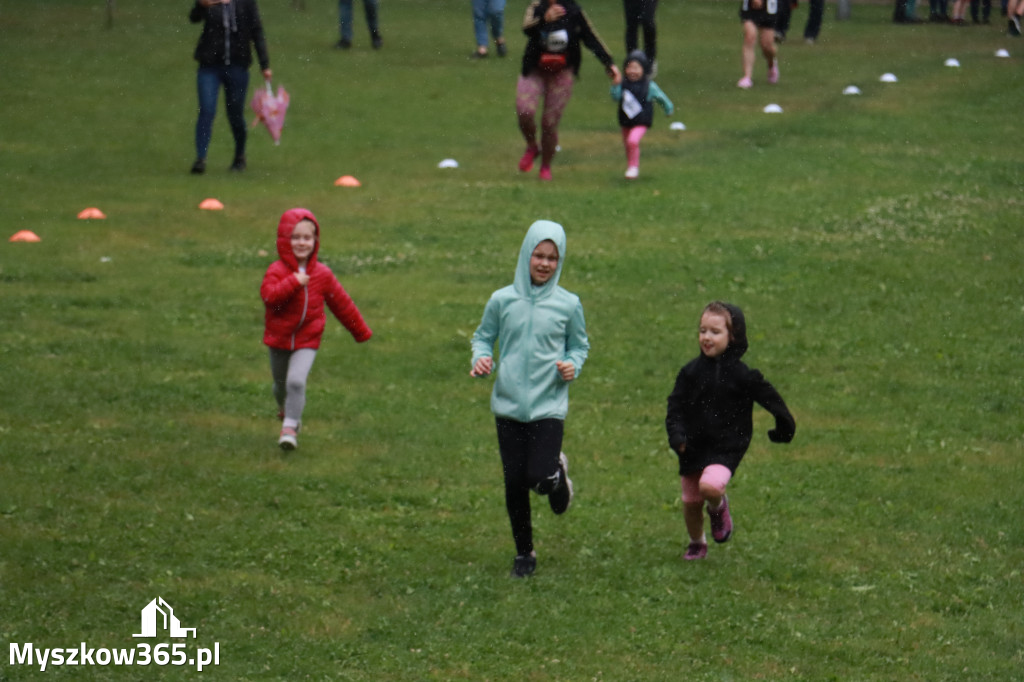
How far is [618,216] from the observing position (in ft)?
54.5

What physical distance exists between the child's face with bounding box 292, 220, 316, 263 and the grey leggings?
0.62 meters

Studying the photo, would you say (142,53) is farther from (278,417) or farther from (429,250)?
(278,417)

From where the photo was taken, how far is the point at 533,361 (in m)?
7.39

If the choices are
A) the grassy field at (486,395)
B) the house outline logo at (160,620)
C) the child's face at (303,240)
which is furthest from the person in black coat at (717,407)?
the child's face at (303,240)

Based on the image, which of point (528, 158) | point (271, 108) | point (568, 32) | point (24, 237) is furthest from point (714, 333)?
point (271, 108)

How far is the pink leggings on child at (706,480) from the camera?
284 inches

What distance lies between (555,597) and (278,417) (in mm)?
3745

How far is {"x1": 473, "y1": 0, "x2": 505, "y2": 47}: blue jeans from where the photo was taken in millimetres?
27250

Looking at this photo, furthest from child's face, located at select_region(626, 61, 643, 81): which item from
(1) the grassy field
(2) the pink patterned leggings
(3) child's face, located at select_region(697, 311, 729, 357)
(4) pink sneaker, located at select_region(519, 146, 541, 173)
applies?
(3) child's face, located at select_region(697, 311, 729, 357)

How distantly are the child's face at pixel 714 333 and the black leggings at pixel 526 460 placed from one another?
2.67ft

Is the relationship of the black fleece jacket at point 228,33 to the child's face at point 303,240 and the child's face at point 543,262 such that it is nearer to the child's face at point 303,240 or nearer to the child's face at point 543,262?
the child's face at point 303,240

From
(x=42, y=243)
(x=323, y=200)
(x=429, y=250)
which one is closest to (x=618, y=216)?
(x=429, y=250)

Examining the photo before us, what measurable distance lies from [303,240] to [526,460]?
2.69 meters

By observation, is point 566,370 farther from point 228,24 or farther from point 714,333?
point 228,24
